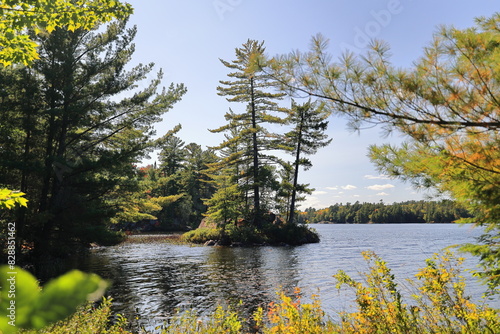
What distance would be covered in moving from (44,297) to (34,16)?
18.3 feet

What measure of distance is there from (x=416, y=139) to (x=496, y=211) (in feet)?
5.03

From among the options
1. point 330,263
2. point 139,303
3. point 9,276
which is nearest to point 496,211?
point 9,276

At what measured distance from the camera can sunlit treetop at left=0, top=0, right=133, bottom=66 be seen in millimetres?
4426

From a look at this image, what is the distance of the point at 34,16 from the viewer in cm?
455

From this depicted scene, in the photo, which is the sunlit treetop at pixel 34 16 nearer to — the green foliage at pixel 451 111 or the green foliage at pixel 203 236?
the green foliage at pixel 451 111

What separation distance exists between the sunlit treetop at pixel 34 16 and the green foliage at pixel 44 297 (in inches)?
198

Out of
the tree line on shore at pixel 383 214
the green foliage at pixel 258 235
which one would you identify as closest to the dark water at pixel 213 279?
the green foliage at pixel 258 235

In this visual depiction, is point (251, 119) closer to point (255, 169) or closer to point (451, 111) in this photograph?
point (255, 169)

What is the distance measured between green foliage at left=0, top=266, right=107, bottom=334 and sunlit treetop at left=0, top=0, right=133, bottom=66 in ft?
16.5

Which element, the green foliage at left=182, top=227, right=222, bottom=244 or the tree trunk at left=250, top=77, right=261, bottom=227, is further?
the tree trunk at left=250, top=77, right=261, bottom=227

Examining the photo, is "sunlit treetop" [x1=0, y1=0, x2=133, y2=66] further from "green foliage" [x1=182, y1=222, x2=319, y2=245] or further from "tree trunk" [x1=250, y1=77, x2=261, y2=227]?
"tree trunk" [x1=250, y1=77, x2=261, y2=227]

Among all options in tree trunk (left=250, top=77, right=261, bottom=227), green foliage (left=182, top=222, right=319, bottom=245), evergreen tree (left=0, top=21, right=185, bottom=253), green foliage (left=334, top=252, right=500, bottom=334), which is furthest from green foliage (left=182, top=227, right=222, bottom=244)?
green foliage (left=334, top=252, right=500, bottom=334)

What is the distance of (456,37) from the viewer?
4.60 metres

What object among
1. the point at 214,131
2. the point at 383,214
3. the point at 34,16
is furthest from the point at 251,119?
the point at 383,214
